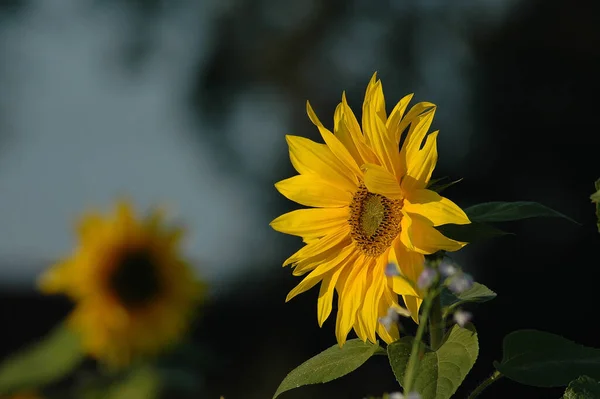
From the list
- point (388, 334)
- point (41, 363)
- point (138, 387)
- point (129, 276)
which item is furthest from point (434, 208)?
point (129, 276)

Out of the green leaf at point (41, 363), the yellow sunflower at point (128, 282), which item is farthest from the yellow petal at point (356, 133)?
the yellow sunflower at point (128, 282)

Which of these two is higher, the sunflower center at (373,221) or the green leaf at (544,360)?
the sunflower center at (373,221)

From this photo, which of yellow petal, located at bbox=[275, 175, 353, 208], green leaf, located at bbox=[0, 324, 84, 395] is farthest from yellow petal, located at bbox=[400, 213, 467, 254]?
green leaf, located at bbox=[0, 324, 84, 395]

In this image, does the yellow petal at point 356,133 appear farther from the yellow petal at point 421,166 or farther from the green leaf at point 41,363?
the green leaf at point 41,363

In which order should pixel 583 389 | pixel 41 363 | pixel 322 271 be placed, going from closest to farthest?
pixel 583 389 < pixel 322 271 < pixel 41 363

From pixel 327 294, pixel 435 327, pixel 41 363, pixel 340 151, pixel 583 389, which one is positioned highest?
pixel 41 363

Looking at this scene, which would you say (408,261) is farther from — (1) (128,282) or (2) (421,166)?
(1) (128,282)
